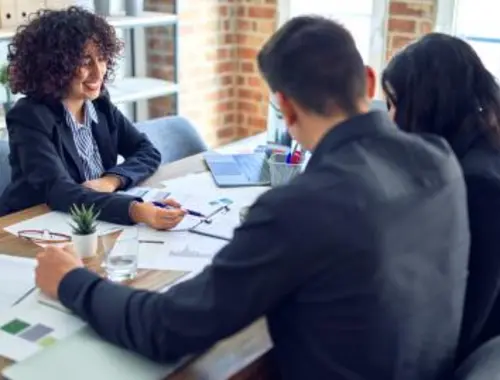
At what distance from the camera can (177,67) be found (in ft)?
11.5

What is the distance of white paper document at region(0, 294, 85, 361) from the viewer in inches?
49.4

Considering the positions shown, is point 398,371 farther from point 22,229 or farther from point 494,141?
point 22,229

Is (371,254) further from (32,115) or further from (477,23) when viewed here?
(477,23)

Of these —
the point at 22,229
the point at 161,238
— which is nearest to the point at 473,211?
the point at 161,238

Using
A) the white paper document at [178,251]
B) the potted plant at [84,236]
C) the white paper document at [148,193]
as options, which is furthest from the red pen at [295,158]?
the potted plant at [84,236]

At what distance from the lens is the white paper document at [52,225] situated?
5.91ft

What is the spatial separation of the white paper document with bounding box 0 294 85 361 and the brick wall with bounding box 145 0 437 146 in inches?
87.9

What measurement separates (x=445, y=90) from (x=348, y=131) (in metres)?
0.44

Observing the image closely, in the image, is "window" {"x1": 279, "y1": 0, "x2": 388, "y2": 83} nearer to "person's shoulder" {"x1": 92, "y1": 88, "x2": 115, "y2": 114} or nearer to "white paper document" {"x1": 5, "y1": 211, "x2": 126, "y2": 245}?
"person's shoulder" {"x1": 92, "y1": 88, "x2": 115, "y2": 114}

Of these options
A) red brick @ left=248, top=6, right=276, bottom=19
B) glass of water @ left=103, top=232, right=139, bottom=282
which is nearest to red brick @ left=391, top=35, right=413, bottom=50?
red brick @ left=248, top=6, right=276, bottom=19

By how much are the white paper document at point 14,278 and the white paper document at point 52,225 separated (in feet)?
0.56

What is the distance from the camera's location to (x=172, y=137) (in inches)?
110

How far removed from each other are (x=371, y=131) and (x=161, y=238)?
0.76 meters

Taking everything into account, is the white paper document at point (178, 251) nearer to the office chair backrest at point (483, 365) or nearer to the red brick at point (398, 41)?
the office chair backrest at point (483, 365)
